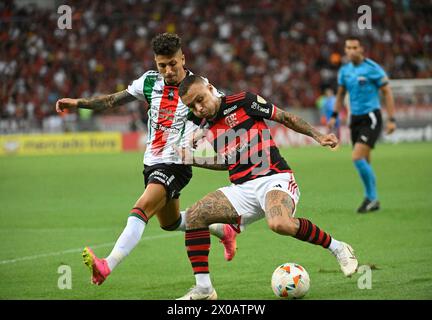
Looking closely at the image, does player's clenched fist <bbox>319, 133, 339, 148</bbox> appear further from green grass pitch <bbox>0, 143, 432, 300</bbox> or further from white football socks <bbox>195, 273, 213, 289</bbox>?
white football socks <bbox>195, 273, 213, 289</bbox>

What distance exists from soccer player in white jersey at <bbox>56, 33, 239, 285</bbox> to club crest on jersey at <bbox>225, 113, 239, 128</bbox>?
0.83m

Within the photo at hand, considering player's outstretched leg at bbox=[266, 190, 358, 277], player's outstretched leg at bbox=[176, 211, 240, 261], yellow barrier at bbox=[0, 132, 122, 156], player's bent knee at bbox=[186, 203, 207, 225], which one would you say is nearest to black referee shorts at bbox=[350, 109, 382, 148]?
player's outstretched leg at bbox=[176, 211, 240, 261]

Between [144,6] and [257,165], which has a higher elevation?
[144,6]

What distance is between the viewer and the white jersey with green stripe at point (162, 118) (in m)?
7.30

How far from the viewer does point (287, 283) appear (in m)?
6.25

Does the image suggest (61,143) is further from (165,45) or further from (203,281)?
→ (203,281)

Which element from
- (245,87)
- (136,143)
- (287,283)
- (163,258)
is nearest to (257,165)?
(287,283)

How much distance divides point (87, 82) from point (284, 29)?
359 inches

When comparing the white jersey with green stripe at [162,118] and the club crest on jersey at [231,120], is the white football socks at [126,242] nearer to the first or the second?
the white jersey with green stripe at [162,118]

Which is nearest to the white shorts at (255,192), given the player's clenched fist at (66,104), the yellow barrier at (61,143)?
the player's clenched fist at (66,104)

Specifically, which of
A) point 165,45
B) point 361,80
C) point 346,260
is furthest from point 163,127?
point 361,80

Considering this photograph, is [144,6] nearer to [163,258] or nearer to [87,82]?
[87,82]

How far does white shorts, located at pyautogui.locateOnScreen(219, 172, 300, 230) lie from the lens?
21.3ft

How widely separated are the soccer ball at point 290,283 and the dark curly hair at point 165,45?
217 cm
